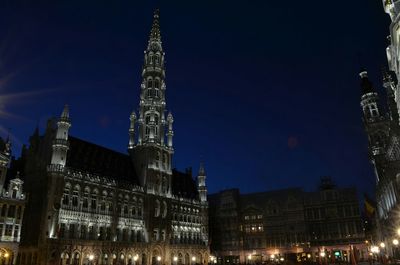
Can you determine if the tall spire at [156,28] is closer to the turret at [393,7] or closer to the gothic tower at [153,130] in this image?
the gothic tower at [153,130]

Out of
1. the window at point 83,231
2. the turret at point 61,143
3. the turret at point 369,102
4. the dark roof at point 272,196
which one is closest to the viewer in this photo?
the turret at point 61,143

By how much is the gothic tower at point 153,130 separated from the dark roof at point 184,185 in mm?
8717

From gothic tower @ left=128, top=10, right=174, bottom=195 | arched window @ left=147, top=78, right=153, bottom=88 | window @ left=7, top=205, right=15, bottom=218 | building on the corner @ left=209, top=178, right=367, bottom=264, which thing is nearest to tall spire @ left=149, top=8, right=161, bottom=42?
gothic tower @ left=128, top=10, right=174, bottom=195

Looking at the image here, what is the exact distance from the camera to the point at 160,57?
4077 inches

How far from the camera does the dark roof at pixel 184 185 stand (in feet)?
324

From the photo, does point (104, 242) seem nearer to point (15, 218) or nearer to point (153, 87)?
point (15, 218)

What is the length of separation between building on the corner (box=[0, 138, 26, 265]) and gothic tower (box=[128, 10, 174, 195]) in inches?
1229

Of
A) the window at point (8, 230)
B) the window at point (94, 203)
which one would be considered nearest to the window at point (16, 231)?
the window at point (8, 230)

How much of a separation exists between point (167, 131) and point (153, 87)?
12729 mm

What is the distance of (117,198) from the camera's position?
75.1 meters

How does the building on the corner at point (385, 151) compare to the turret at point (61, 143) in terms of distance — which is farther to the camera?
the turret at point (61, 143)

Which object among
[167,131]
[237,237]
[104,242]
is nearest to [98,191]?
[104,242]

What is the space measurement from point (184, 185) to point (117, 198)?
31.2 metres

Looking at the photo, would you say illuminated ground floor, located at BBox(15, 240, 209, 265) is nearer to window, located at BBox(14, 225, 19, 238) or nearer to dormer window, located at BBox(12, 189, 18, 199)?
window, located at BBox(14, 225, 19, 238)
